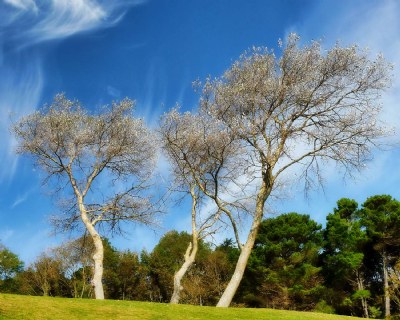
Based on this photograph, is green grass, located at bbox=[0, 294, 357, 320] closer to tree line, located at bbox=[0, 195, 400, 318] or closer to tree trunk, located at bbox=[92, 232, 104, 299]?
tree trunk, located at bbox=[92, 232, 104, 299]

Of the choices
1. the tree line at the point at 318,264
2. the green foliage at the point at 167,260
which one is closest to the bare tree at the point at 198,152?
the tree line at the point at 318,264

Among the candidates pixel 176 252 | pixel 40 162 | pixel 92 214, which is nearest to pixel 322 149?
pixel 92 214

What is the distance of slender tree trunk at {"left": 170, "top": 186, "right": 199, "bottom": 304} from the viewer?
26781 mm

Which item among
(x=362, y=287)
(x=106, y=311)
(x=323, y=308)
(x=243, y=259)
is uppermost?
(x=243, y=259)

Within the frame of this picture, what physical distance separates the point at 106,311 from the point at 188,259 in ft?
35.6

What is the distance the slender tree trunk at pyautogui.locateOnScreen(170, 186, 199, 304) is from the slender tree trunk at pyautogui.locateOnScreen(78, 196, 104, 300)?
4295 millimetres

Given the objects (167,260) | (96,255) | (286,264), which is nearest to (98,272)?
(96,255)

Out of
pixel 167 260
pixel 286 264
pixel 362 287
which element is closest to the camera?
pixel 362 287

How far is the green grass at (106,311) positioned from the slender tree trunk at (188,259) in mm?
7020

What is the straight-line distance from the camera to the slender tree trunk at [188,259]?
26.8 metres

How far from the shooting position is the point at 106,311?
1712 centimetres

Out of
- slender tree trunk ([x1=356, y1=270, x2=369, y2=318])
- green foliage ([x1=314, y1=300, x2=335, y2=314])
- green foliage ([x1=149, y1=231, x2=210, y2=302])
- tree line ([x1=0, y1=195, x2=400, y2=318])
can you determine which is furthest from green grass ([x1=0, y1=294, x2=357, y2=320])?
green foliage ([x1=149, y1=231, x2=210, y2=302])

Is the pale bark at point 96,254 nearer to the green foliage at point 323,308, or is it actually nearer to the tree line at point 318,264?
the tree line at point 318,264

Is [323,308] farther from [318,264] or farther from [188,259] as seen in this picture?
[188,259]
